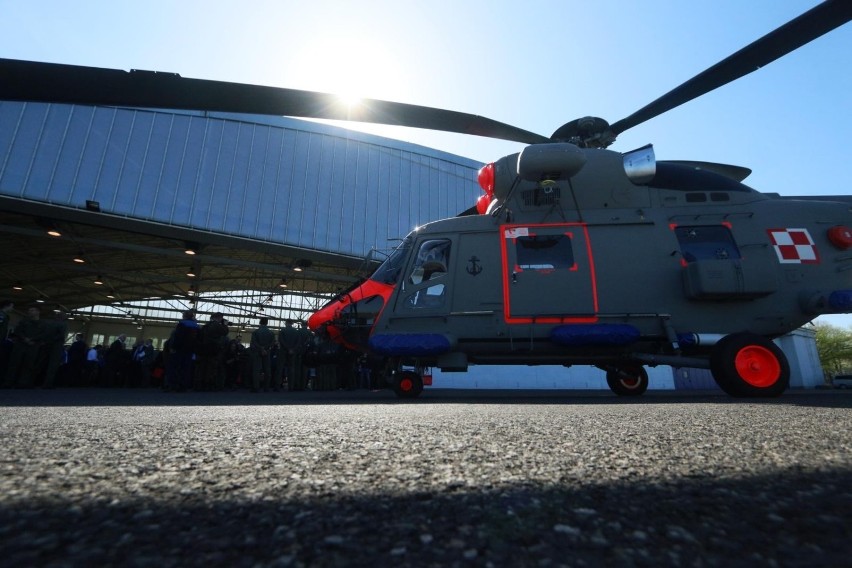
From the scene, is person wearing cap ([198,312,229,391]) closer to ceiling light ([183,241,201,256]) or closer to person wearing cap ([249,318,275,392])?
person wearing cap ([249,318,275,392])

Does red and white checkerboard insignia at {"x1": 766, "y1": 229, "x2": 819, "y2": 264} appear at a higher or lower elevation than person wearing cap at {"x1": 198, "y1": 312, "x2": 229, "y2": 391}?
higher

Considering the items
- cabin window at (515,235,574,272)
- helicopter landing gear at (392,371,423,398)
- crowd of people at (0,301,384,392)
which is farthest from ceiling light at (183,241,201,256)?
cabin window at (515,235,574,272)

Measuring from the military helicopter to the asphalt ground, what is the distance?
122 inches

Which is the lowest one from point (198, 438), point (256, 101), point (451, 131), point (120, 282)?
point (198, 438)

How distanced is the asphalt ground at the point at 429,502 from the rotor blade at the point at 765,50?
3.84 metres

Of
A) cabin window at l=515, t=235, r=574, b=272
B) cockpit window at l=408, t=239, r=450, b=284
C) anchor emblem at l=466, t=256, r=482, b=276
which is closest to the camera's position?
cabin window at l=515, t=235, r=574, b=272

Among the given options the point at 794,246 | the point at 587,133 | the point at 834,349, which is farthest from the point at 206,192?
the point at 834,349

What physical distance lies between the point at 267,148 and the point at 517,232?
11835mm

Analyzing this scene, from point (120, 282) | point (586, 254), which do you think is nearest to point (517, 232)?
point (586, 254)

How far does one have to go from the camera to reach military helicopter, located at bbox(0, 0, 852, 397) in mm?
4168

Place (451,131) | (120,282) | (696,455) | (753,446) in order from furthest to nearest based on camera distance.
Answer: (120,282) < (451,131) < (753,446) < (696,455)

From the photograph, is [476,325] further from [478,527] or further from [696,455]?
[478,527]

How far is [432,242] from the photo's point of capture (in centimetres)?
496

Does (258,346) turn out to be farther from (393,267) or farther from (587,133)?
(587,133)
